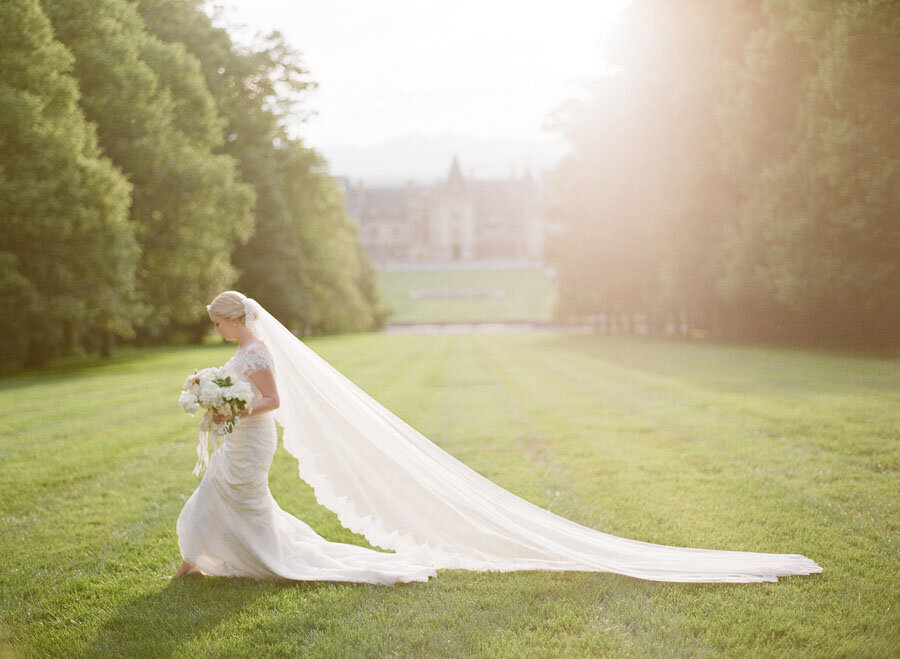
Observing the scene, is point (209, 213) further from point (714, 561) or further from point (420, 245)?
point (420, 245)

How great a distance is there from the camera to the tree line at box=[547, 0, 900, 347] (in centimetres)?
1723

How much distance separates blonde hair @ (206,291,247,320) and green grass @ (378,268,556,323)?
148 ft

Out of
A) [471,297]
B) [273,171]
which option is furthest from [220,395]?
[471,297]

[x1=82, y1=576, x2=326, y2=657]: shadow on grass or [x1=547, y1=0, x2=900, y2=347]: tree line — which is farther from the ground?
[x1=547, y1=0, x2=900, y2=347]: tree line

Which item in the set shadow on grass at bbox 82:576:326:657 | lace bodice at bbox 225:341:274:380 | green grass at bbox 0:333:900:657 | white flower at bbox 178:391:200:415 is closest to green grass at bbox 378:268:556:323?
green grass at bbox 0:333:900:657

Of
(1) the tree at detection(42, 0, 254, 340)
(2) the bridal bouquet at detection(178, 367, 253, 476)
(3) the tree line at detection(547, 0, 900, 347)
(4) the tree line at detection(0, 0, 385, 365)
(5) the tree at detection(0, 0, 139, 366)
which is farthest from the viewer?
(1) the tree at detection(42, 0, 254, 340)

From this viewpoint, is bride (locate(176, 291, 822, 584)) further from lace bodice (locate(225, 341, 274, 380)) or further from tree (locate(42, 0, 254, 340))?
tree (locate(42, 0, 254, 340))

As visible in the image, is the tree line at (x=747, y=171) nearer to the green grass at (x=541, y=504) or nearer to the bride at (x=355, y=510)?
the green grass at (x=541, y=504)

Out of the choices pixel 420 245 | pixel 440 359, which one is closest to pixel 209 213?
pixel 440 359

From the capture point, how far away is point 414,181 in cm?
11350

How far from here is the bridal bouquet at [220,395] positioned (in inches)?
176

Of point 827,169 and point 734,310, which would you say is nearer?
point 827,169

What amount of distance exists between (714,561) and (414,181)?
11183cm

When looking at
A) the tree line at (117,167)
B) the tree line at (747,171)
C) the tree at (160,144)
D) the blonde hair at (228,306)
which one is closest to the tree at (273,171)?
the tree line at (117,167)
